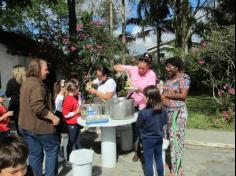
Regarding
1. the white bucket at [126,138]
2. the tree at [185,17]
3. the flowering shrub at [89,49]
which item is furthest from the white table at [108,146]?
the tree at [185,17]

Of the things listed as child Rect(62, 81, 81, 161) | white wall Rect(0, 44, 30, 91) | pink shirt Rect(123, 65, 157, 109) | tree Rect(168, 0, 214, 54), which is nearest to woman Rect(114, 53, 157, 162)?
pink shirt Rect(123, 65, 157, 109)

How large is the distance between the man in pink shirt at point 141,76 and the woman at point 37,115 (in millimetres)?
1952

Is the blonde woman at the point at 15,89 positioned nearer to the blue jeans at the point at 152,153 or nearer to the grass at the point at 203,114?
the blue jeans at the point at 152,153

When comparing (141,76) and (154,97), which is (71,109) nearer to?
(141,76)

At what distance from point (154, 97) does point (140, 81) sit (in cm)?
150

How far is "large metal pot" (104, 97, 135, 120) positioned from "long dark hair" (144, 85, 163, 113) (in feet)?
3.33

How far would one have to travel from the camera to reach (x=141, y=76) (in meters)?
6.48

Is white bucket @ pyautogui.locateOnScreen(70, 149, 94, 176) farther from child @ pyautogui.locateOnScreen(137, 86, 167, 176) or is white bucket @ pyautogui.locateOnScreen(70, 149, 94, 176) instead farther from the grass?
the grass

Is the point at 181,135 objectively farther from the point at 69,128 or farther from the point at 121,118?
the point at 69,128

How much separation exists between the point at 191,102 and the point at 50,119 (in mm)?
5697

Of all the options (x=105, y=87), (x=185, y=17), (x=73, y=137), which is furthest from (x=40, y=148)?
(x=185, y=17)

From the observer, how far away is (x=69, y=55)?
15.2m

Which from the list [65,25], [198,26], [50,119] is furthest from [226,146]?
[198,26]

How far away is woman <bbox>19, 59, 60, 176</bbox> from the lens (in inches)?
181
